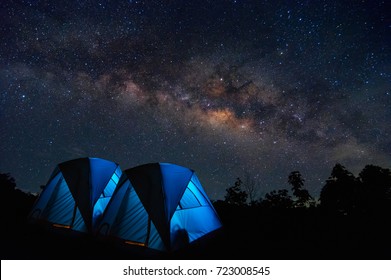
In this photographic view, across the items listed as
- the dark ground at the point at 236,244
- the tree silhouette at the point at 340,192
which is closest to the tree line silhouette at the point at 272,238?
the dark ground at the point at 236,244

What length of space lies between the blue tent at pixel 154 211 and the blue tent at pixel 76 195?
69 cm

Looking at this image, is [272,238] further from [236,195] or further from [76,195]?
[236,195]

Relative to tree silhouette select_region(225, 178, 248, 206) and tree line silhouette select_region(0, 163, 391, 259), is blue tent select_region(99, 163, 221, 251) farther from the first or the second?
tree silhouette select_region(225, 178, 248, 206)

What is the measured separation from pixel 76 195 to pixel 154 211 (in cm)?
252

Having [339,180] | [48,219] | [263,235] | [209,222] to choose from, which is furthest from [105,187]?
[339,180]

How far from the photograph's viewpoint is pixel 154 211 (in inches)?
202

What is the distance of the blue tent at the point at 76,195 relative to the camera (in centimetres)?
605

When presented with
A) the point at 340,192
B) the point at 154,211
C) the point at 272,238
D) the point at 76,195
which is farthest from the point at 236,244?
the point at 340,192

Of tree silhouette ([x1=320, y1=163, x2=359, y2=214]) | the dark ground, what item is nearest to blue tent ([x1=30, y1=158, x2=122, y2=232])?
the dark ground

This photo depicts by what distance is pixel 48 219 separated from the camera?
6336 mm

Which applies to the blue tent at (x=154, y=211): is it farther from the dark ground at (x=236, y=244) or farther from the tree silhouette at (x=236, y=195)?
the tree silhouette at (x=236, y=195)

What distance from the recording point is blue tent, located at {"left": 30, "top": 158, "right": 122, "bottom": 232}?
6.05 m

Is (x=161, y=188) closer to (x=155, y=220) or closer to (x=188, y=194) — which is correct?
(x=155, y=220)
